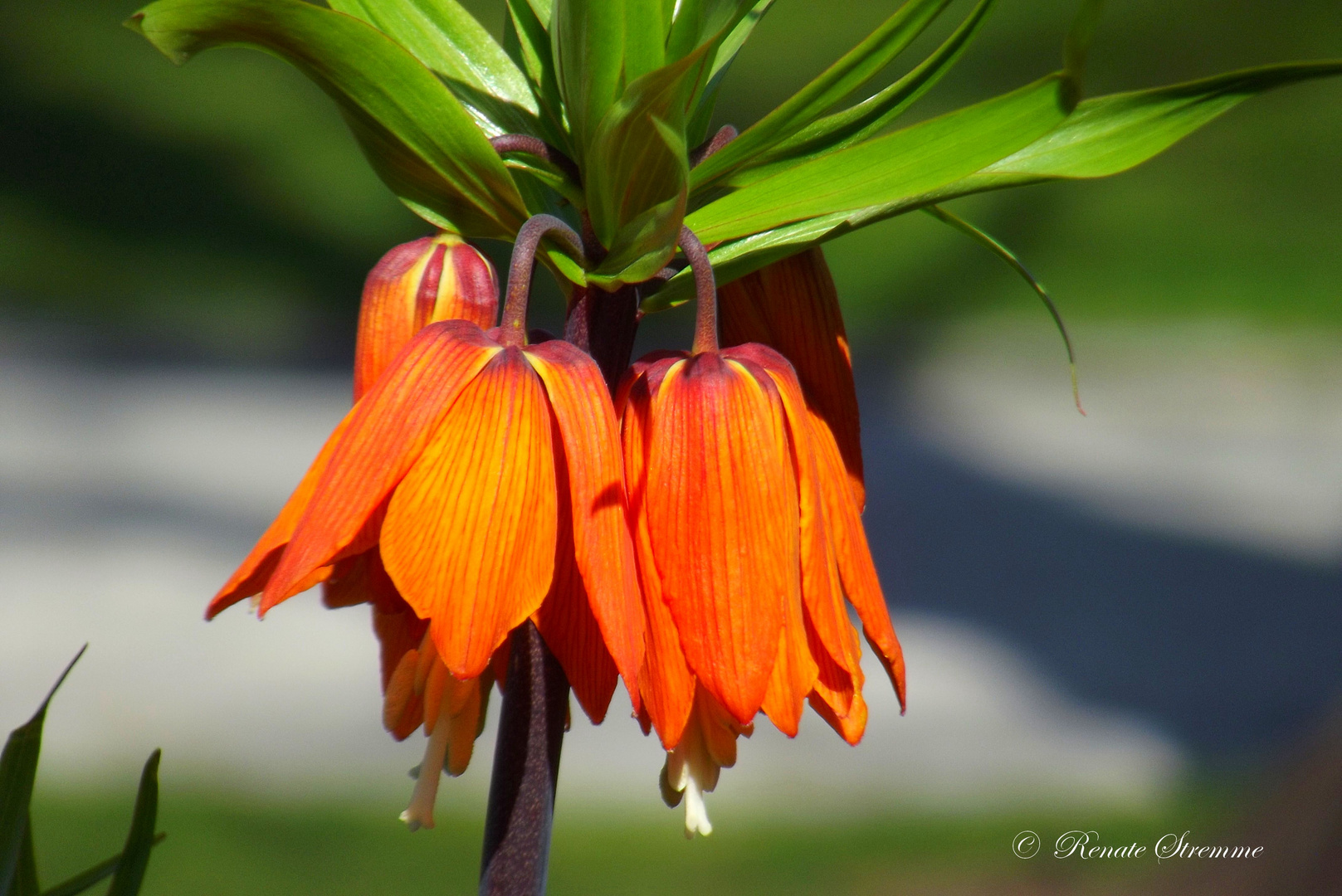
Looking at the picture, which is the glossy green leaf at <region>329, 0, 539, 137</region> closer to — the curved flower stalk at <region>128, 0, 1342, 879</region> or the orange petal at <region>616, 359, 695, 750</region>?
the curved flower stalk at <region>128, 0, 1342, 879</region>

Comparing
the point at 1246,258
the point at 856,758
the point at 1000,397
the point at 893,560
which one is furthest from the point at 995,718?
the point at 1246,258

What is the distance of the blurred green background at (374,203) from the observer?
370 centimetres

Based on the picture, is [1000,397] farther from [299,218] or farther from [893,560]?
[299,218]

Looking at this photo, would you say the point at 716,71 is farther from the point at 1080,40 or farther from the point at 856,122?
the point at 1080,40

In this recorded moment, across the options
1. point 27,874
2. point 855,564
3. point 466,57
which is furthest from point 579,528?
point 27,874

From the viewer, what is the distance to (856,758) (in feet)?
7.11

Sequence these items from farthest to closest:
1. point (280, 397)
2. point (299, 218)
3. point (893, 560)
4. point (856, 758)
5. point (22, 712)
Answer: point (299, 218)
point (280, 397)
point (893, 560)
point (856, 758)
point (22, 712)

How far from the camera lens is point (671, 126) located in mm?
373

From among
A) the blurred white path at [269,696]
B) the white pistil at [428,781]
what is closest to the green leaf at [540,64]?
the white pistil at [428,781]

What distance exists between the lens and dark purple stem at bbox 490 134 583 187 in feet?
1.38

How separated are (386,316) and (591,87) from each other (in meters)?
0.11

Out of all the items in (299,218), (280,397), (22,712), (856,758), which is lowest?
(856,758)

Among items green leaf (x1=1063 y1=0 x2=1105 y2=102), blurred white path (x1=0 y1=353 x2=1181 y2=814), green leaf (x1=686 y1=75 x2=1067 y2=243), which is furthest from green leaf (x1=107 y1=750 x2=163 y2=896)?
blurred white path (x1=0 y1=353 x2=1181 y2=814)

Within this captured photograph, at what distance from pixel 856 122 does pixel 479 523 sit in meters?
0.21
